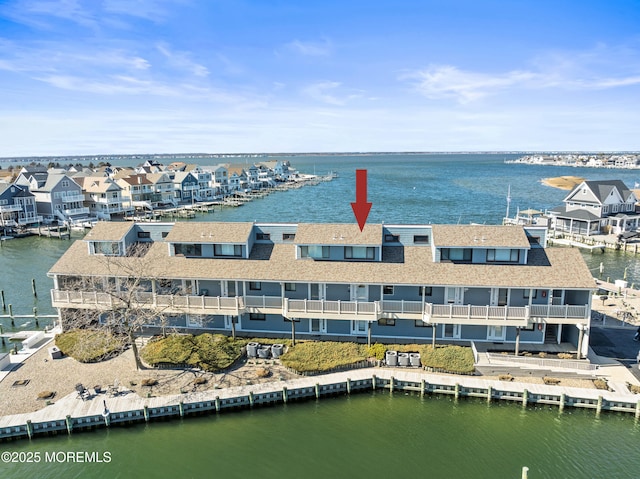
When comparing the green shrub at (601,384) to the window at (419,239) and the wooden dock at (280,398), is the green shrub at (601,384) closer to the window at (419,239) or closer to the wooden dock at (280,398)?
the wooden dock at (280,398)

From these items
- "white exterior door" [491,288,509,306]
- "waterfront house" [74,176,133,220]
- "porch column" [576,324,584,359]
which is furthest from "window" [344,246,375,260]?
"waterfront house" [74,176,133,220]

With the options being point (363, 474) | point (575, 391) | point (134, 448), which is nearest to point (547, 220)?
point (575, 391)

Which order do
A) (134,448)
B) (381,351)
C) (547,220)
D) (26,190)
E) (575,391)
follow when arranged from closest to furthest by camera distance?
1. (134,448)
2. (575,391)
3. (381,351)
4. (547,220)
5. (26,190)

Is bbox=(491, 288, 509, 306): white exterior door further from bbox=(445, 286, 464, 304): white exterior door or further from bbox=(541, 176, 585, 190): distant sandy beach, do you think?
bbox=(541, 176, 585, 190): distant sandy beach

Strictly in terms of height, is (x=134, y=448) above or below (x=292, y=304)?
below

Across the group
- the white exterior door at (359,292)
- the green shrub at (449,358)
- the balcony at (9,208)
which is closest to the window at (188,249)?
the white exterior door at (359,292)

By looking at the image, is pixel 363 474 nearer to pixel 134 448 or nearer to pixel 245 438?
pixel 245 438

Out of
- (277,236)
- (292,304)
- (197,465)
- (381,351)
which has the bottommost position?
(197,465)
